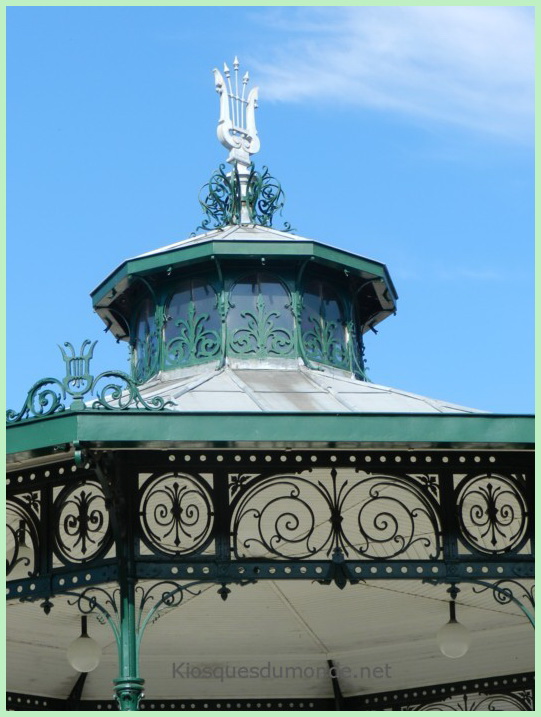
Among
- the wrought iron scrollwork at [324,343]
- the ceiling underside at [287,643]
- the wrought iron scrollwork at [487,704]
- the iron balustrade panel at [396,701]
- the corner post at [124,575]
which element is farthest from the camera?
the iron balustrade panel at [396,701]

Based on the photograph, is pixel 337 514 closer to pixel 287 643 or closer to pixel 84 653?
pixel 84 653

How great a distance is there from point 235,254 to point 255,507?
10.3ft

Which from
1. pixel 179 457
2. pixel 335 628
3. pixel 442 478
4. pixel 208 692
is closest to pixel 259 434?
pixel 179 457

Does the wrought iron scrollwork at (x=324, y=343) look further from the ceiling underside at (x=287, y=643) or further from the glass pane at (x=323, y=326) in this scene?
the ceiling underside at (x=287, y=643)

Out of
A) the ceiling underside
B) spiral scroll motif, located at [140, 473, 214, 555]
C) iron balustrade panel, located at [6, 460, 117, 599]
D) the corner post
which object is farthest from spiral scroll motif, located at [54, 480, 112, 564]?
the ceiling underside

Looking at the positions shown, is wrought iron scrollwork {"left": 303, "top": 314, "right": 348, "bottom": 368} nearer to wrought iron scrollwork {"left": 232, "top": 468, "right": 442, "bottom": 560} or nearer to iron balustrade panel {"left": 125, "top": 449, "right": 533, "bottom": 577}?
wrought iron scrollwork {"left": 232, "top": 468, "right": 442, "bottom": 560}

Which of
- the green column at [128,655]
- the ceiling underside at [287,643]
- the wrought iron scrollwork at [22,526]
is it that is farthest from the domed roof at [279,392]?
the ceiling underside at [287,643]

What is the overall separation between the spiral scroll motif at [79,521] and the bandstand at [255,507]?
0.10 feet

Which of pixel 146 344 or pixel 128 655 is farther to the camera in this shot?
pixel 146 344

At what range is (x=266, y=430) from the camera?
13.9 metres

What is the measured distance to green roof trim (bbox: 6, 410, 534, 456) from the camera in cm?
1370

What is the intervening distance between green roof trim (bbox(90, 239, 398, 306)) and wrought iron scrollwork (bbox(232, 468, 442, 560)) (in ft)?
9.67

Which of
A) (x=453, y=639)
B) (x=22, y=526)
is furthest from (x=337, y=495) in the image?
(x=22, y=526)

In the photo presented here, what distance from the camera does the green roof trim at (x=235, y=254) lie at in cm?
1780
